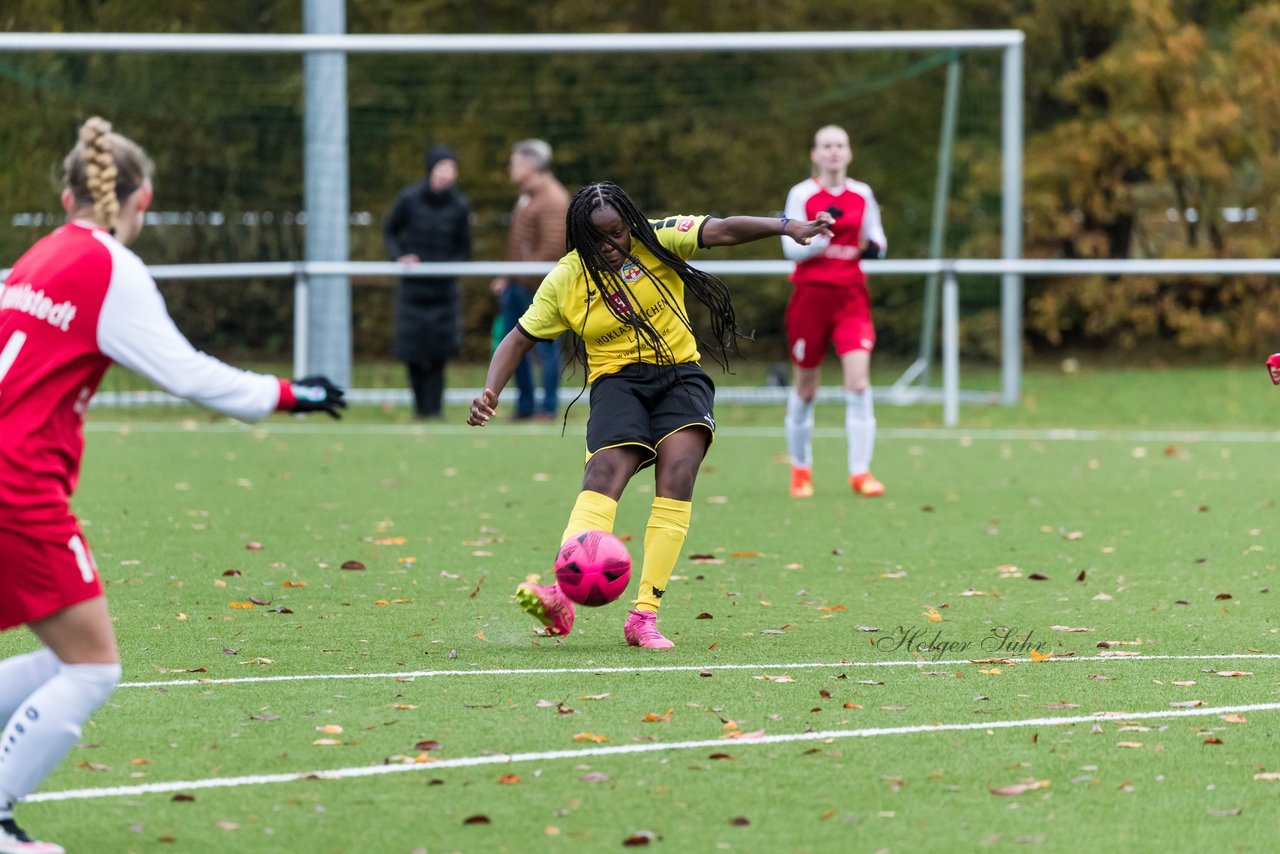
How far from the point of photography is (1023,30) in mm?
25172

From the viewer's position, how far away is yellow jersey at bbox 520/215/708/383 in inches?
268

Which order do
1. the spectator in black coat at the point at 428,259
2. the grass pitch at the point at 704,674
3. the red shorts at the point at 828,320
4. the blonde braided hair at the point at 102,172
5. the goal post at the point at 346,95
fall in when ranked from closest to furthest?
the blonde braided hair at the point at 102,172
the grass pitch at the point at 704,674
the red shorts at the point at 828,320
the spectator in black coat at the point at 428,259
the goal post at the point at 346,95

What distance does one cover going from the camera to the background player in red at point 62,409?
4.09 metres

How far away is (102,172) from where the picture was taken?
4.23 metres

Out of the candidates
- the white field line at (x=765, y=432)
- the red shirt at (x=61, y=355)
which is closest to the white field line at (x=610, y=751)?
the red shirt at (x=61, y=355)

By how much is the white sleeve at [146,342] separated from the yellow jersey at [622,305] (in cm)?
272

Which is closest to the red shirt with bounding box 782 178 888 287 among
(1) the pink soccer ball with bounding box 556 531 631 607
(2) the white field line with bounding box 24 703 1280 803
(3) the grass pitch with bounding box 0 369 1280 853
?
(3) the grass pitch with bounding box 0 369 1280 853

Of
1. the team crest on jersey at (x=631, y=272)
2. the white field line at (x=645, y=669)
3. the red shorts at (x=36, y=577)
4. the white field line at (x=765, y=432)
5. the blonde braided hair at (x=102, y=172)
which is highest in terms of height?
the blonde braided hair at (x=102, y=172)

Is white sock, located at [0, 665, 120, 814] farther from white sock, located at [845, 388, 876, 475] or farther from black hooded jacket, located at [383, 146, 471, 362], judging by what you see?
black hooded jacket, located at [383, 146, 471, 362]

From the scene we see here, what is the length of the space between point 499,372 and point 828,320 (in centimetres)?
476

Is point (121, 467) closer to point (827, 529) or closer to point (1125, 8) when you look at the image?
point (827, 529)

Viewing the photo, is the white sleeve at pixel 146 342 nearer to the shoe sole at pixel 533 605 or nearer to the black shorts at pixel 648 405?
the shoe sole at pixel 533 605

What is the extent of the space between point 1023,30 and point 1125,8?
1.33 meters

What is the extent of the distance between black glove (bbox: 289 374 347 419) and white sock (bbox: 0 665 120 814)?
717mm
